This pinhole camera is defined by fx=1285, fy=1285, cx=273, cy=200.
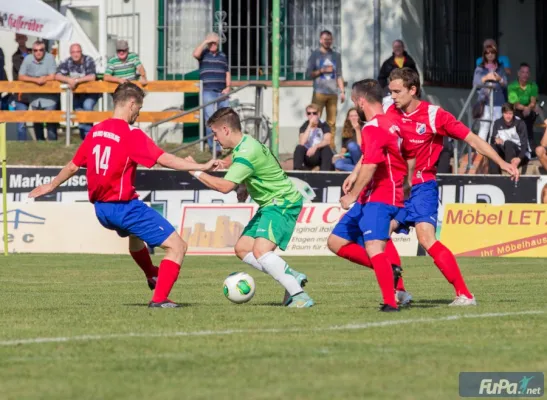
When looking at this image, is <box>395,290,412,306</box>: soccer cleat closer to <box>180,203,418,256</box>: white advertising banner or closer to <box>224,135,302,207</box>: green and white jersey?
<box>224,135,302,207</box>: green and white jersey

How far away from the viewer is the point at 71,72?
24.9 meters

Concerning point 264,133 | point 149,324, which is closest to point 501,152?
point 264,133

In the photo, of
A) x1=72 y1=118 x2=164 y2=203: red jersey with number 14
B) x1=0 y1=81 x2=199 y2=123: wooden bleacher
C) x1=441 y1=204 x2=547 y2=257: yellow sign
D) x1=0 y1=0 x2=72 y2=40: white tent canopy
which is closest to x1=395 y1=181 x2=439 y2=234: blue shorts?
x1=72 y1=118 x2=164 y2=203: red jersey with number 14

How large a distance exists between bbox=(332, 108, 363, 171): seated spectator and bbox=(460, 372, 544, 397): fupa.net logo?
52.5 ft

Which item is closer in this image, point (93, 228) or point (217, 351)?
point (217, 351)

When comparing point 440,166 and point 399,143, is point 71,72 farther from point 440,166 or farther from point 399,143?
point 399,143

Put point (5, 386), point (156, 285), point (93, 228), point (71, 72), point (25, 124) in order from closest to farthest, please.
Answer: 1. point (5, 386)
2. point (156, 285)
3. point (93, 228)
4. point (71, 72)
5. point (25, 124)

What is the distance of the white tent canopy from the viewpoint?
71.1 feet

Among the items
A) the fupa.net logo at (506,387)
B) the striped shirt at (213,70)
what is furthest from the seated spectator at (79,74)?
the fupa.net logo at (506,387)

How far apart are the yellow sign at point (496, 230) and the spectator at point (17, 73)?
31.3 ft

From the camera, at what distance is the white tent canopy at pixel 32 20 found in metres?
21.7

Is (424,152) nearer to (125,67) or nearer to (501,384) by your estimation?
(501,384)

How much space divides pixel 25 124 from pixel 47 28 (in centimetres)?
477

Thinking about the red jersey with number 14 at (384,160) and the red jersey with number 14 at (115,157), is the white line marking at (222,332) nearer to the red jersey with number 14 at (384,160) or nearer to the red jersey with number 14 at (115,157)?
the red jersey with number 14 at (384,160)
